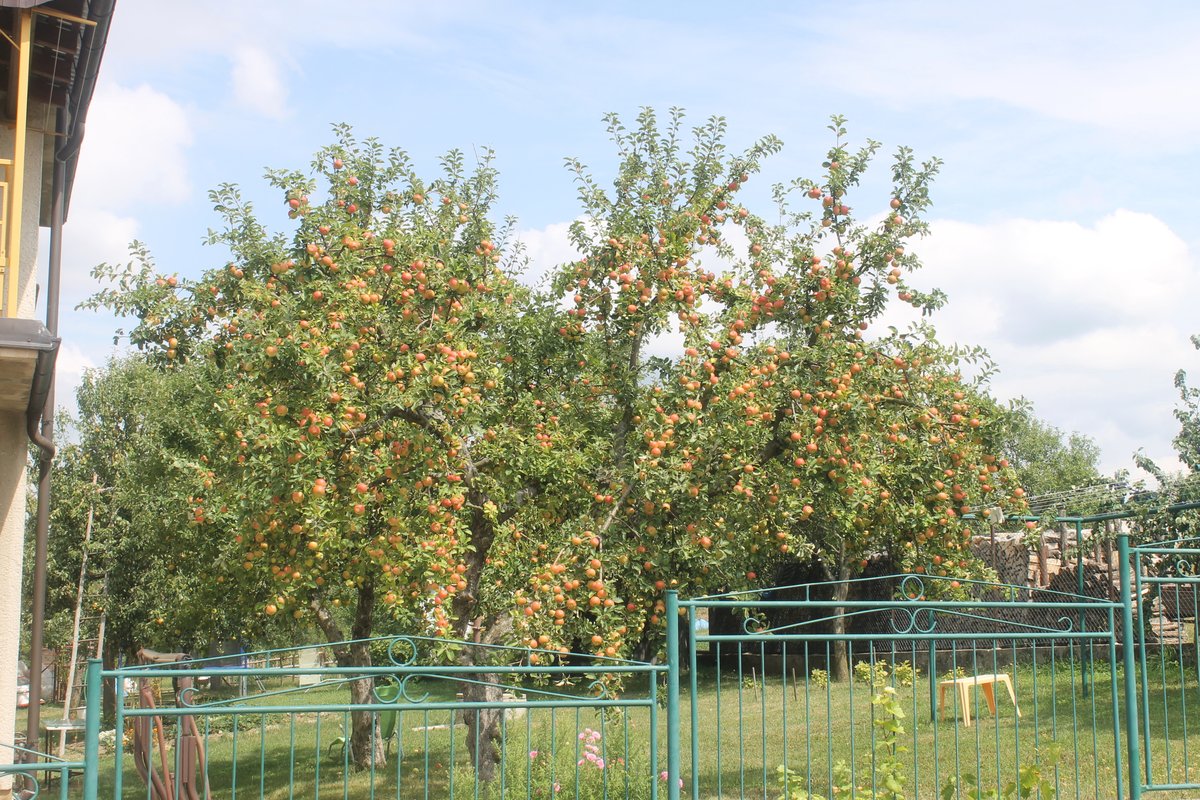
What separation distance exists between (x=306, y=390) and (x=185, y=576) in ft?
43.9

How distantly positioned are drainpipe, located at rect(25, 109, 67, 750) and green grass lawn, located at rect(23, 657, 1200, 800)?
73.8 inches

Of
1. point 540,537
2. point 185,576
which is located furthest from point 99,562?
point 540,537

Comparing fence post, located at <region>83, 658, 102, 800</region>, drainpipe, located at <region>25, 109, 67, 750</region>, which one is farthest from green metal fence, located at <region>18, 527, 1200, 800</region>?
A: drainpipe, located at <region>25, 109, 67, 750</region>

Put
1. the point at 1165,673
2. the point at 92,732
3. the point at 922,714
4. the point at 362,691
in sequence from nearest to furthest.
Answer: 1. the point at 92,732
2. the point at 1165,673
3. the point at 922,714
4. the point at 362,691

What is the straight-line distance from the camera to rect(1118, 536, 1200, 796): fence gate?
6.80m

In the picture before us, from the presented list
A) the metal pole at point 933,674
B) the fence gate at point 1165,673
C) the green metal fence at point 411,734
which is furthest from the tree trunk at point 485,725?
the fence gate at point 1165,673

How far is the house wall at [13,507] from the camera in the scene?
8062 mm

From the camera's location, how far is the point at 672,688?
5.06 m

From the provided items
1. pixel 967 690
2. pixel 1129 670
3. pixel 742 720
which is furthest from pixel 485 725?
pixel 967 690

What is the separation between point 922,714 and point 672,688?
8922 millimetres

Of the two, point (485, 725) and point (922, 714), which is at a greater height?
point (485, 725)

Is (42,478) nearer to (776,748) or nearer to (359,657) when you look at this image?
(359,657)

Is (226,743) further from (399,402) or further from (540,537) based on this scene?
(399,402)

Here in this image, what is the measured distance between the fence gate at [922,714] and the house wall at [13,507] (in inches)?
202
